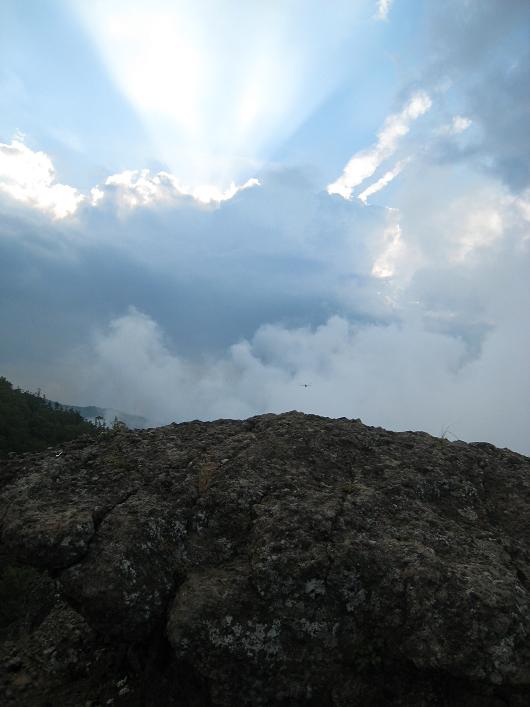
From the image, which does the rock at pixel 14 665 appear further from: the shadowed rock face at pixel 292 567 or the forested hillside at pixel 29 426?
the forested hillside at pixel 29 426

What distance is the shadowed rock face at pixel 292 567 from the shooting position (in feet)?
19.4

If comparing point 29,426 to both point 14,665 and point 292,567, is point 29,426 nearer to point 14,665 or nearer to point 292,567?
point 14,665

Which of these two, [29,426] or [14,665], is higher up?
[29,426]

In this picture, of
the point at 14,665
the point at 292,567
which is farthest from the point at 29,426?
the point at 292,567

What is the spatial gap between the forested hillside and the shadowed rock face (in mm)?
54784

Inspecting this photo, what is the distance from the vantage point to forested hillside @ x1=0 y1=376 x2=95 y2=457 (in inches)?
2494

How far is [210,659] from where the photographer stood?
19.3 ft

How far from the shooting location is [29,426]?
69938 mm

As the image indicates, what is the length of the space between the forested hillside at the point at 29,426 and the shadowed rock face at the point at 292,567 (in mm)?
54784

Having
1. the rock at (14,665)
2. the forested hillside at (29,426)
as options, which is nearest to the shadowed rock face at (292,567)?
the rock at (14,665)

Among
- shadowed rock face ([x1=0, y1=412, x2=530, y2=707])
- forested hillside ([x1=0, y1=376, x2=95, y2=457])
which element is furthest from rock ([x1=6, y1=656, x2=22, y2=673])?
forested hillside ([x1=0, y1=376, x2=95, y2=457])

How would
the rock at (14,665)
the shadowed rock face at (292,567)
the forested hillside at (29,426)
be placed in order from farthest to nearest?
the forested hillside at (29,426)
the rock at (14,665)
the shadowed rock face at (292,567)

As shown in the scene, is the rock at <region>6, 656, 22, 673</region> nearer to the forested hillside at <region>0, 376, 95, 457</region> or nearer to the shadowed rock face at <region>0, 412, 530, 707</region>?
the shadowed rock face at <region>0, 412, 530, 707</region>

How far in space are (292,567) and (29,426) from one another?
72789 mm
